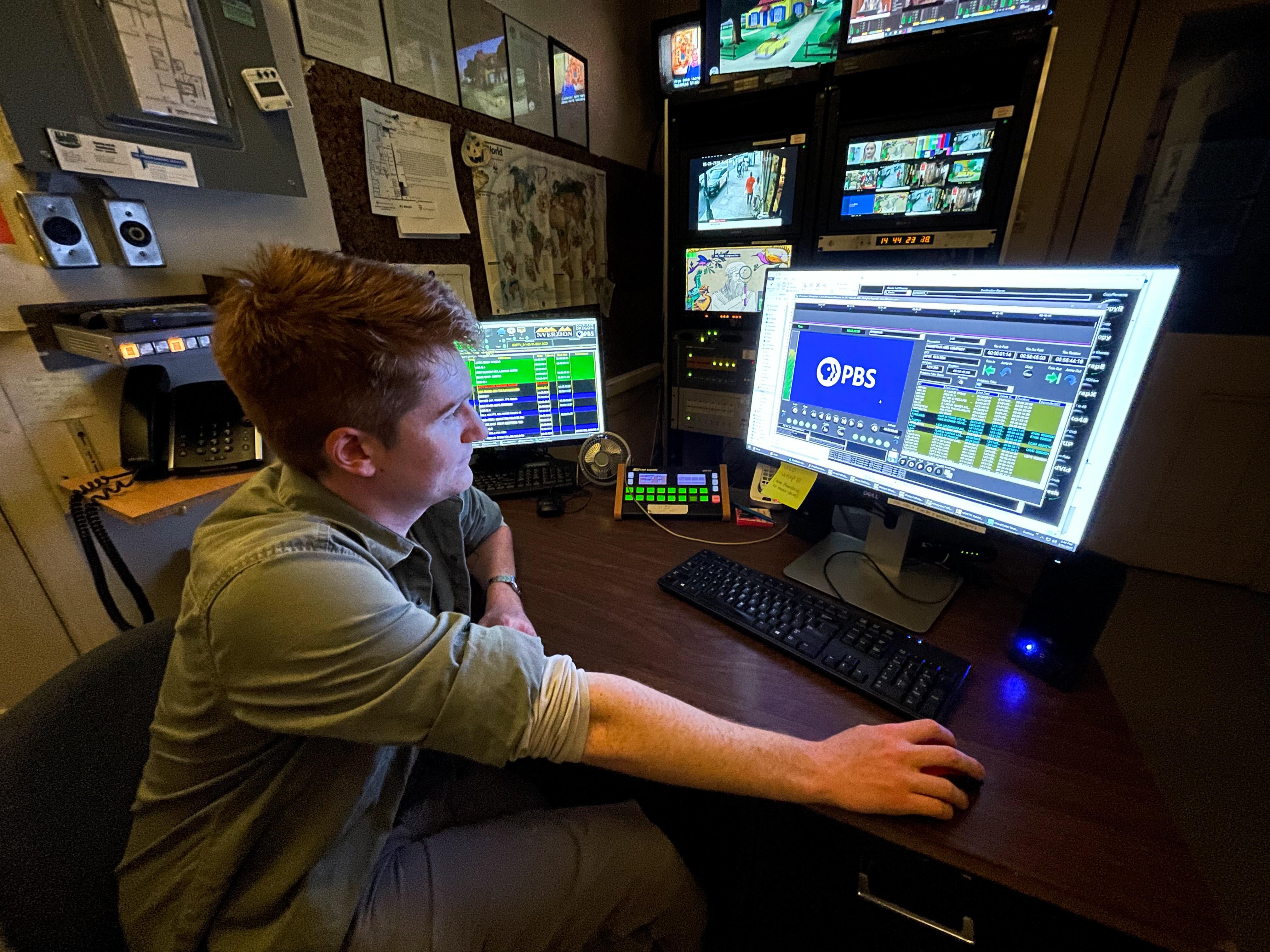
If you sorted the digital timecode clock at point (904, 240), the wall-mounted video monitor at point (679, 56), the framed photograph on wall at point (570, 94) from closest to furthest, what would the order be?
the digital timecode clock at point (904, 240), the framed photograph on wall at point (570, 94), the wall-mounted video monitor at point (679, 56)

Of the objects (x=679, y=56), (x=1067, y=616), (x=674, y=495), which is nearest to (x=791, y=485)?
(x=674, y=495)

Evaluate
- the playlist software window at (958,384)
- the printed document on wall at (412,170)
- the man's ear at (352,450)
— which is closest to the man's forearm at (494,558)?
the man's ear at (352,450)

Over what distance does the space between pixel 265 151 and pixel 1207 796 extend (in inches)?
107

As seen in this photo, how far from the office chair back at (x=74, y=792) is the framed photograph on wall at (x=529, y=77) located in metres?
1.77

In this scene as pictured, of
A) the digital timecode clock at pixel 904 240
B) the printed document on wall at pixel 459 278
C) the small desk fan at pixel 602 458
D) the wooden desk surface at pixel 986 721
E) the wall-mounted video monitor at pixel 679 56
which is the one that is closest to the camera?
the wooden desk surface at pixel 986 721

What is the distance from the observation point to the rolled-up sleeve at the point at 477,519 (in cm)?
104

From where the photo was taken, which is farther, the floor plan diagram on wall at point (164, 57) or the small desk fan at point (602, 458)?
the small desk fan at point (602, 458)

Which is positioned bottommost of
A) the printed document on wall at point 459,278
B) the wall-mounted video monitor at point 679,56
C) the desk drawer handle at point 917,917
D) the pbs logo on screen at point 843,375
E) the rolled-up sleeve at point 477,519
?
the desk drawer handle at point 917,917

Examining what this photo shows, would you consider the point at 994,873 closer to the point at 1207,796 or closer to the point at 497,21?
the point at 1207,796

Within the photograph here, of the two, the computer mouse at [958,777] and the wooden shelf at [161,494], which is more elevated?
the wooden shelf at [161,494]

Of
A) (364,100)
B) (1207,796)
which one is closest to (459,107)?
(364,100)

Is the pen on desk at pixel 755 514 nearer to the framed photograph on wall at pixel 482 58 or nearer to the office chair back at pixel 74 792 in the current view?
the office chair back at pixel 74 792

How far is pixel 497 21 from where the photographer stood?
5.09 feet

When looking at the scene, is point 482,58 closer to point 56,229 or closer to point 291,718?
point 56,229
